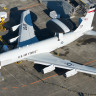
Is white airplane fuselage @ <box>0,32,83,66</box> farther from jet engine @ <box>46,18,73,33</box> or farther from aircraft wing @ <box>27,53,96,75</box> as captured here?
jet engine @ <box>46,18,73,33</box>

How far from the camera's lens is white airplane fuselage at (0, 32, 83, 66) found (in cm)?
5162

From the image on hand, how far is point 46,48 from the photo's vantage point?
2247 inches

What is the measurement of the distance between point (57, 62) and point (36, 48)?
23.3ft

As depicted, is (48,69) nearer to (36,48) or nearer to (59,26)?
(36,48)

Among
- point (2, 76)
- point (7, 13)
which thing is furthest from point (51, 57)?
point (7, 13)

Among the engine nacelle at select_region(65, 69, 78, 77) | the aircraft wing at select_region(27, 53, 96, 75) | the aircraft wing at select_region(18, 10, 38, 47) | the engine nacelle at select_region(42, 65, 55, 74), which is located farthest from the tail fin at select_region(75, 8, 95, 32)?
the engine nacelle at select_region(42, 65, 55, 74)

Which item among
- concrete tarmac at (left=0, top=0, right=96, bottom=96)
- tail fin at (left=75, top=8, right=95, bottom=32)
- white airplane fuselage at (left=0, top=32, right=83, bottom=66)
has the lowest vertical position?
concrete tarmac at (left=0, top=0, right=96, bottom=96)

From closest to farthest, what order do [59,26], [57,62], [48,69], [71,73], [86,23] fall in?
[71,73] → [48,69] → [57,62] → [59,26] → [86,23]

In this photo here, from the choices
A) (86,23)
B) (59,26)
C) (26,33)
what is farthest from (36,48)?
(86,23)

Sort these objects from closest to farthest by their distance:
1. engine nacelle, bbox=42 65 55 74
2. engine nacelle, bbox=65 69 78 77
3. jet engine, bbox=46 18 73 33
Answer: engine nacelle, bbox=65 69 78 77, engine nacelle, bbox=42 65 55 74, jet engine, bbox=46 18 73 33

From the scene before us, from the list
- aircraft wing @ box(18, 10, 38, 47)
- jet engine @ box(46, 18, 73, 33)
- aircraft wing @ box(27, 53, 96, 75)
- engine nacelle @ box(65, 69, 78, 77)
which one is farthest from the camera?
aircraft wing @ box(18, 10, 38, 47)

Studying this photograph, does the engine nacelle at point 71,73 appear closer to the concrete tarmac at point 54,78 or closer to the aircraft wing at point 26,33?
the concrete tarmac at point 54,78

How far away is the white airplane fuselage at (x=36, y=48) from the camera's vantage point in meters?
51.6

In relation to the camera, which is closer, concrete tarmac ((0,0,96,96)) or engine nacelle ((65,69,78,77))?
concrete tarmac ((0,0,96,96))
